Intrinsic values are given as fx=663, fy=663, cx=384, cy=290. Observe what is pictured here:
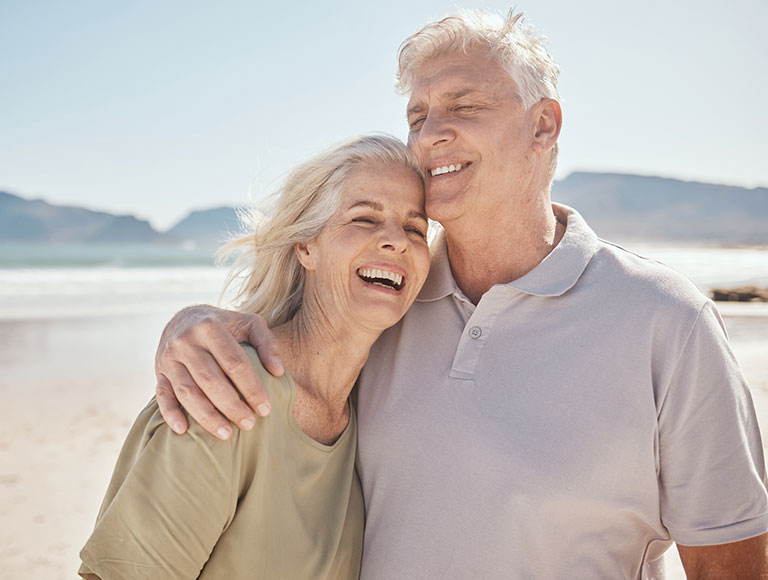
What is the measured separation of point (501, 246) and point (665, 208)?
303 feet

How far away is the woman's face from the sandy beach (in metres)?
2.93

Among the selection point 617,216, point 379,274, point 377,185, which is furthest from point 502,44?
point 617,216

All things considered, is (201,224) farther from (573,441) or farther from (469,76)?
(573,441)

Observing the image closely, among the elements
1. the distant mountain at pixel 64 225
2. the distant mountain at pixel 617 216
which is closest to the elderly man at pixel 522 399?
the distant mountain at pixel 617 216

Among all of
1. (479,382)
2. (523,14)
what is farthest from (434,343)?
(523,14)

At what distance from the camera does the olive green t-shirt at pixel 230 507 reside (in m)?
1.73

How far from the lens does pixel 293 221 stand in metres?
2.53

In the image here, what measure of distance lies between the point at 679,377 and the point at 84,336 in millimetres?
10978

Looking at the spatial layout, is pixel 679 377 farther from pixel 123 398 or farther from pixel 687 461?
pixel 123 398

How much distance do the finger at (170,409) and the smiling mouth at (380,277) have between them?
30.3 inches

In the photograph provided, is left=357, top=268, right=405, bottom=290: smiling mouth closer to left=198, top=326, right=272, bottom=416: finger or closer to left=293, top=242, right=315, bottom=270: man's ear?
left=293, top=242, right=315, bottom=270: man's ear

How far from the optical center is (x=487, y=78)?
244cm

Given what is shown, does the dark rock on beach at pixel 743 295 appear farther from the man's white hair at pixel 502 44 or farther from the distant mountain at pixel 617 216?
the distant mountain at pixel 617 216

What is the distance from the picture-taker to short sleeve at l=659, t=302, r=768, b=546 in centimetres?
186
